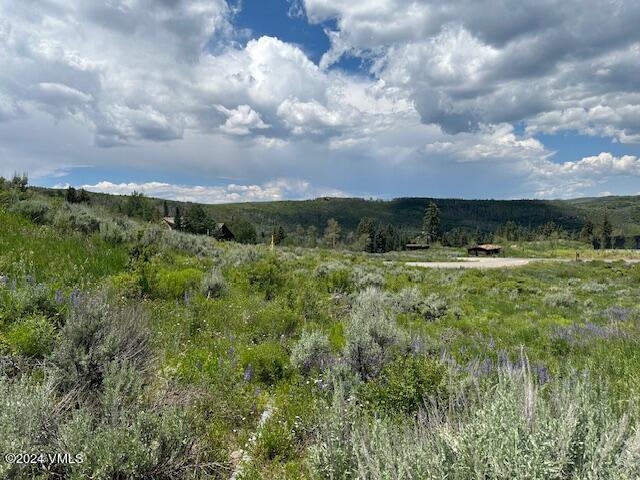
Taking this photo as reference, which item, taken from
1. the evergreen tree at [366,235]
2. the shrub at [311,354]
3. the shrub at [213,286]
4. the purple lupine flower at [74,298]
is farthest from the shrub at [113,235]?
the evergreen tree at [366,235]

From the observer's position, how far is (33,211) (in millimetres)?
10953

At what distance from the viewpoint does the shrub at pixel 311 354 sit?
197 inches

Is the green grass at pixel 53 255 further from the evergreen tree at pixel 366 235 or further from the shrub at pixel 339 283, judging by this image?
the evergreen tree at pixel 366 235

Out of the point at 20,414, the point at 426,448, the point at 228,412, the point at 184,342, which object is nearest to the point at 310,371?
the point at 228,412

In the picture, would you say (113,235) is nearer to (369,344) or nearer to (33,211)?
(33,211)

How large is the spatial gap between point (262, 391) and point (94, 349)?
6.18 ft

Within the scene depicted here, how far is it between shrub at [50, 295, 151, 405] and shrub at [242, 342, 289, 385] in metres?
1.25

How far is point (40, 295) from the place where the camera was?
4.87 meters

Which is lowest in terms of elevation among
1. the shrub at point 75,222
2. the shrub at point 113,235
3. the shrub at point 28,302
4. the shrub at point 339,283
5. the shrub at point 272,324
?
the shrub at point 339,283

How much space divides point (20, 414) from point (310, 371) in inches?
119

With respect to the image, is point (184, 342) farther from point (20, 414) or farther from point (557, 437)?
point (557, 437)

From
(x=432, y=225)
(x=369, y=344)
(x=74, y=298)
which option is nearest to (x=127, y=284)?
(x=74, y=298)

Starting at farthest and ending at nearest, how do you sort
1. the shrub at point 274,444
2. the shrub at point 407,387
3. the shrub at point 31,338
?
the shrub at point 31,338, the shrub at point 407,387, the shrub at point 274,444

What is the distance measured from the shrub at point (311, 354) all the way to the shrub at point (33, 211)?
959cm
